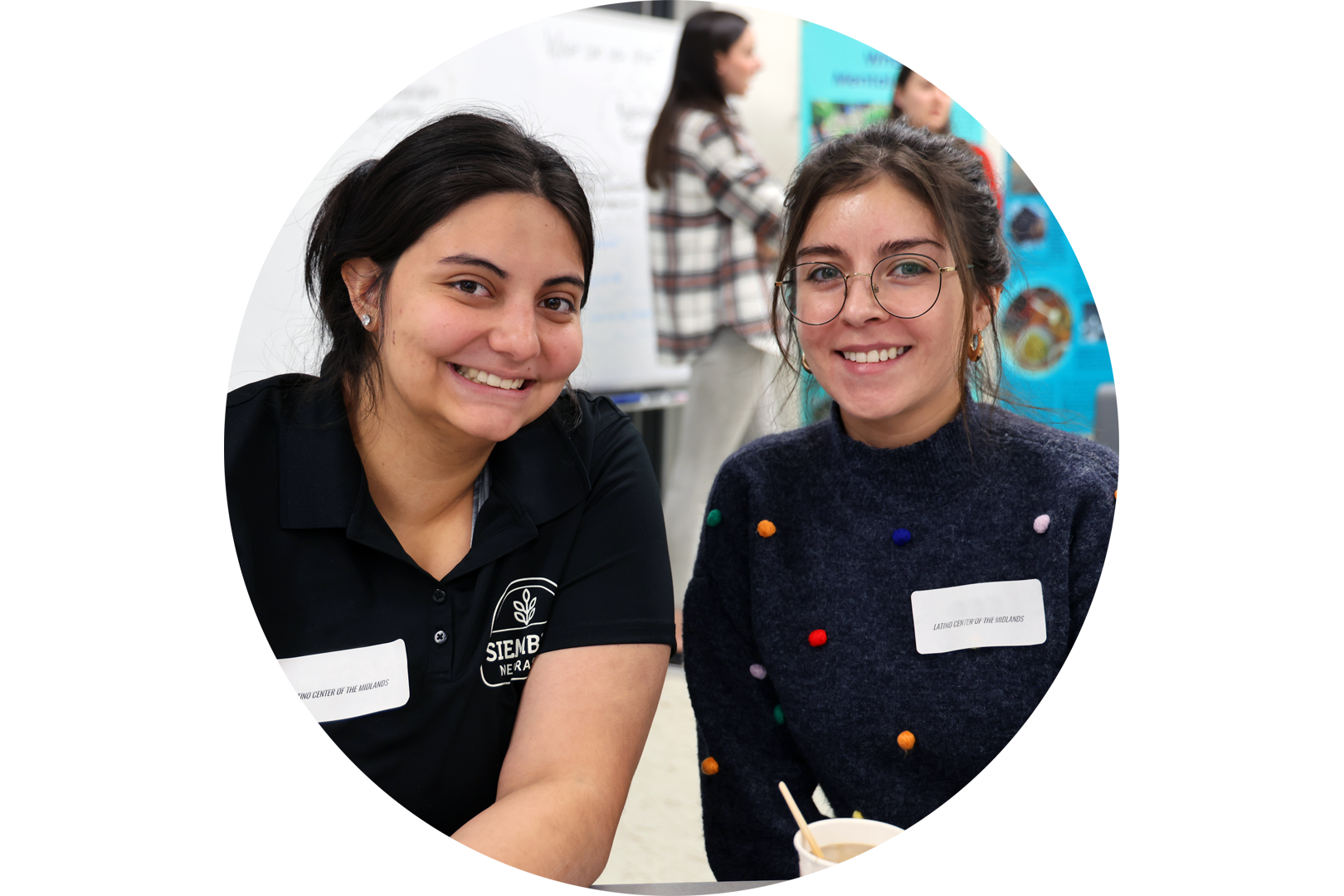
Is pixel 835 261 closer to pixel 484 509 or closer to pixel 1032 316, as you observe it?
pixel 484 509

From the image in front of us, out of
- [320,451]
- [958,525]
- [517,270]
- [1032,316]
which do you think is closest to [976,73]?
[1032,316]

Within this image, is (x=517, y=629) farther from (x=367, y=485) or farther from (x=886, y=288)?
(x=886, y=288)

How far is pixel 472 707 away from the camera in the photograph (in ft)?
3.90

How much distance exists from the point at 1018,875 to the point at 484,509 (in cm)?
76

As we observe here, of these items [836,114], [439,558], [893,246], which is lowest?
[439,558]

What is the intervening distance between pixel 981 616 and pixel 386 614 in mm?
697

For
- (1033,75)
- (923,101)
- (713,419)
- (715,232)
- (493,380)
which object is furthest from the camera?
(713,419)

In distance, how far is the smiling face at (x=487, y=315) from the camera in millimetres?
1103

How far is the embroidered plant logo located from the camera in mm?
1214

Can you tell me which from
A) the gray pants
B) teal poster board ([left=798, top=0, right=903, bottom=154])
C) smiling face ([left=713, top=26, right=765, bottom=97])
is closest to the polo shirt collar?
the gray pants

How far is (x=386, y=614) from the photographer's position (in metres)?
1.17

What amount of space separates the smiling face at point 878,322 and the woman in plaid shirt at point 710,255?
0.58 metres

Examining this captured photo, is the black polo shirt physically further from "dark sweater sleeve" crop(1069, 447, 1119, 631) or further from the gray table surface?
"dark sweater sleeve" crop(1069, 447, 1119, 631)

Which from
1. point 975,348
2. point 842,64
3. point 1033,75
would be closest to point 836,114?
point 842,64
